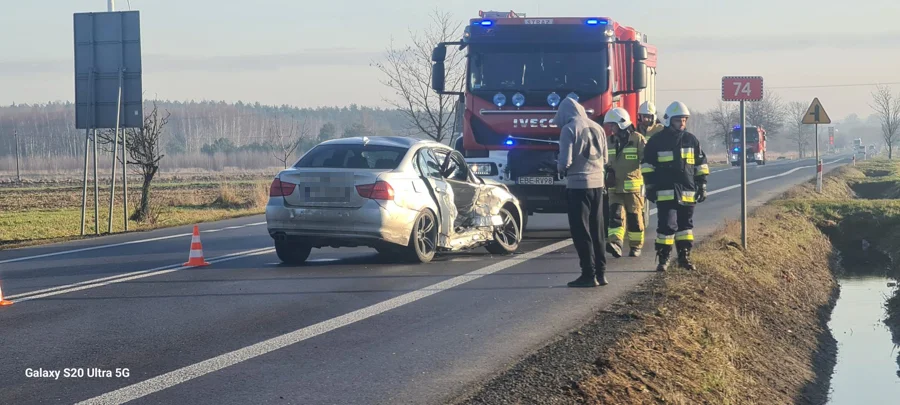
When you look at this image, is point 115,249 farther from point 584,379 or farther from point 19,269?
point 584,379

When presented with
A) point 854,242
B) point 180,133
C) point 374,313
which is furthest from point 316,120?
point 374,313

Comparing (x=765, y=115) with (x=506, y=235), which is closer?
(x=506, y=235)

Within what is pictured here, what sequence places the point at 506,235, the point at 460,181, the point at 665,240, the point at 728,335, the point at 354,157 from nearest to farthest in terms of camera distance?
the point at 728,335, the point at 665,240, the point at 354,157, the point at 460,181, the point at 506,235

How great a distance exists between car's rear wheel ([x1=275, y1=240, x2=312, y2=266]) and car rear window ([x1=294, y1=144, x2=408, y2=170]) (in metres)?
0.96

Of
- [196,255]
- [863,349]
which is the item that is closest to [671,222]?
[863,349]

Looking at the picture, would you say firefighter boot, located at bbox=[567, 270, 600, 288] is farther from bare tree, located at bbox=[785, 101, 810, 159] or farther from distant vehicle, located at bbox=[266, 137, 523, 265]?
bare tree, located at bbox=[785, 101, 810, 159]

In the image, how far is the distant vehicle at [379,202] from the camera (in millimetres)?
10914

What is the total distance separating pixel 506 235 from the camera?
13070mm

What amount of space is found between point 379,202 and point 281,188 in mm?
1204

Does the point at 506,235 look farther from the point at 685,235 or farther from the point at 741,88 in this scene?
the point at 741,88

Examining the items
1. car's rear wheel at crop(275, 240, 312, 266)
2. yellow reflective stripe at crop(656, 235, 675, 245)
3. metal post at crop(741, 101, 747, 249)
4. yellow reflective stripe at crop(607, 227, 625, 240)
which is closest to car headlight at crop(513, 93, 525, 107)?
yellow reflective stripe at crop(607, 227, 625, 240)

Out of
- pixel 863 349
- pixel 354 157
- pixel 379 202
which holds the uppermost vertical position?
pixel 354 157

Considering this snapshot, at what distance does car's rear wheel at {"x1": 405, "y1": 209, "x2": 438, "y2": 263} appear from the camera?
11.3m

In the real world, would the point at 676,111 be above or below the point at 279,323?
above
